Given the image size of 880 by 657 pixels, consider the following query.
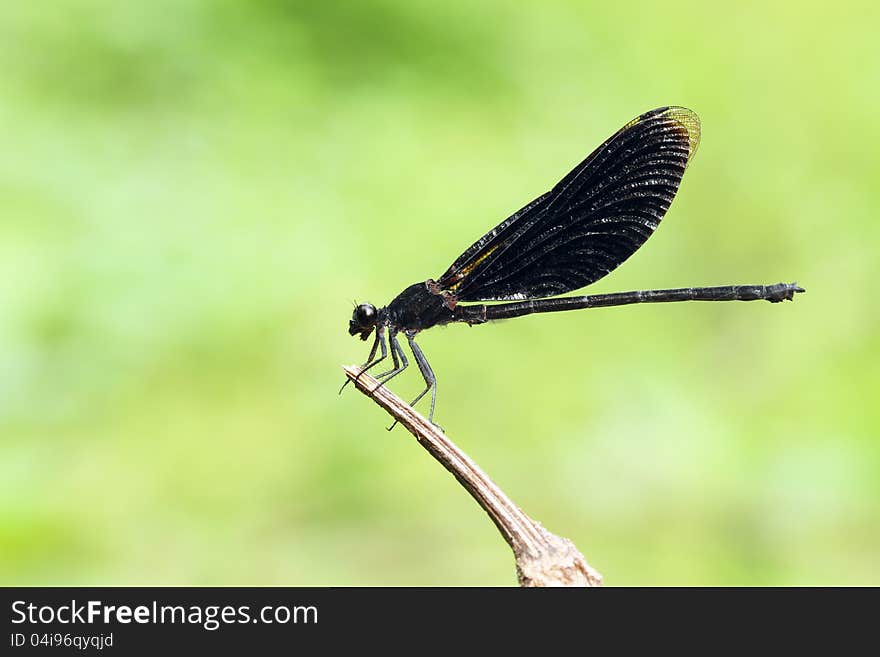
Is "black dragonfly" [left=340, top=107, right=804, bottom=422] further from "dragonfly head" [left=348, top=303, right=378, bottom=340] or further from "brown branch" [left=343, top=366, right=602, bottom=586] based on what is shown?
"brown branch" [left=343, top=366, right=602, bottom=586]

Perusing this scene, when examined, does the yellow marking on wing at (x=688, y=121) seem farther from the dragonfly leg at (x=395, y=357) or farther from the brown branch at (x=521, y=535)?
the brown branch at (x=521, y=535)

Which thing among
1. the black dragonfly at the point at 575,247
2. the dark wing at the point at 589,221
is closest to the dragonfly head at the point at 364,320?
→ the black dragonfly at the point at 575,247

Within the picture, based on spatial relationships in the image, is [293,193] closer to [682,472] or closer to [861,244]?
[682,472]

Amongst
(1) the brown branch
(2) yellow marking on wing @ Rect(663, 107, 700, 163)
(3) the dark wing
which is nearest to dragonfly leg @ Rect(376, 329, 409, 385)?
(3) the dark wing

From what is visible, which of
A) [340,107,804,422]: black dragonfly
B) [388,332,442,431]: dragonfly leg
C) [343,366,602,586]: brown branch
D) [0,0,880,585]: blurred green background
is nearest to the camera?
[343,366,602,586]: brown branch

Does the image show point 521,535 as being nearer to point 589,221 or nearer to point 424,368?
point 424,368

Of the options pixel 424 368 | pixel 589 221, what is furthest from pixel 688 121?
pixel 424 368
